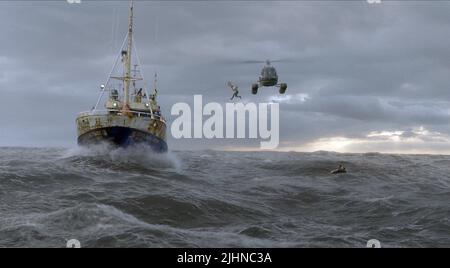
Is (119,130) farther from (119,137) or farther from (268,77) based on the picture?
(268,77)

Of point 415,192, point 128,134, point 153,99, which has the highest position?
point 153,99

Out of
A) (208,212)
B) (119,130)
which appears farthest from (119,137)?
(208,212)

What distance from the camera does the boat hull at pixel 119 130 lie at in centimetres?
5047

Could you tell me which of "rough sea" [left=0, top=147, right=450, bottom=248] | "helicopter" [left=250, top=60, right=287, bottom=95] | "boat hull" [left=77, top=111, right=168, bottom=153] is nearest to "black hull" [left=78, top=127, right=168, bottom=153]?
"boat hull" [left=77, top=111, right=168, bottom=153]

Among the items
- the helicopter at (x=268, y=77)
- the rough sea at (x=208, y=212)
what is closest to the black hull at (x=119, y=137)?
the rough sea at (x=208, y=212)

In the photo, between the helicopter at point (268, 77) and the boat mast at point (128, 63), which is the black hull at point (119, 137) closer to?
the boat mast at point (128, 63)

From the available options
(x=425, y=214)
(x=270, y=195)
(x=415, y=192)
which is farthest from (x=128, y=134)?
(x=425, y=214)

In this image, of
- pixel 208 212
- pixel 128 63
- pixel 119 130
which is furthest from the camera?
pixel 128 63

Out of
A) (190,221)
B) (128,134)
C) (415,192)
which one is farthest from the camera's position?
(128,134)

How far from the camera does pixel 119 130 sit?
165 ft

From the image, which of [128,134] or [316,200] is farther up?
[128,134]

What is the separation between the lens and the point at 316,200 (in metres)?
31.5
